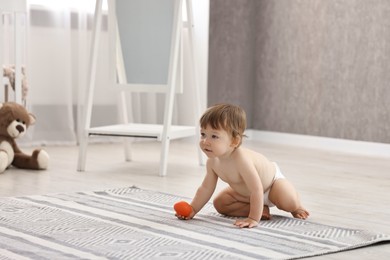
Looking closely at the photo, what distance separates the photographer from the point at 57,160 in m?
3.42

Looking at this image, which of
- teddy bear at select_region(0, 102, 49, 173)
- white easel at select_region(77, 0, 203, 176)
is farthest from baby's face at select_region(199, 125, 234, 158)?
teddy bear at select_region(0, 102, 49, 173)

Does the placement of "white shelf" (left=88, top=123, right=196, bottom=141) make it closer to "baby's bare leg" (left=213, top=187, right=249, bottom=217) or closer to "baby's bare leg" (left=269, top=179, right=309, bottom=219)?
"baby's bare leg" (left=213, top=187, right=249, bottom=217)

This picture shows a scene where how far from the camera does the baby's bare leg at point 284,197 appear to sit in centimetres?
205

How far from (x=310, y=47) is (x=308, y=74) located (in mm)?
154

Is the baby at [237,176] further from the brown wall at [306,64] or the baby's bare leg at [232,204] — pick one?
the brown wall at [306,64]

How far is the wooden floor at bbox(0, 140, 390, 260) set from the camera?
87.6 inches

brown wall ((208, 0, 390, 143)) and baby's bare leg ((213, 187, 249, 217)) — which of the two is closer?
baby's bare leg ((213, 187, 249, 217))

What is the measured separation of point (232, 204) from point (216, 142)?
234mm

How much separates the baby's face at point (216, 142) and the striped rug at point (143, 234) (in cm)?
19

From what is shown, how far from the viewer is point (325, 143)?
13.9ft

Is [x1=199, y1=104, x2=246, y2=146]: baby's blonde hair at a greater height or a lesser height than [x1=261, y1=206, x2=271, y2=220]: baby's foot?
greater

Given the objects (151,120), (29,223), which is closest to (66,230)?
(29,223)

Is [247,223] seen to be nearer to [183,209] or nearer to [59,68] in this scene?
[183,209]

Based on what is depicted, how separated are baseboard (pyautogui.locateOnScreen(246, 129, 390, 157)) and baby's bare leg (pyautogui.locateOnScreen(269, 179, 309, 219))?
77.1 inches
